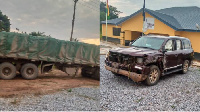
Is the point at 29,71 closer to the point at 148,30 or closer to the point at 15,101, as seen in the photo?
the point at 15,101

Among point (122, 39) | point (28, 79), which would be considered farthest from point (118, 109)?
point (122, 39)

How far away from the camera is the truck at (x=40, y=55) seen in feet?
31.8

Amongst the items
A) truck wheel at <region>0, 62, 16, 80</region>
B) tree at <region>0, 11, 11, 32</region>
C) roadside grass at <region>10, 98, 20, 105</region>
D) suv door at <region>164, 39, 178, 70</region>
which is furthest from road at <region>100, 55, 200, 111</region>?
tree at <region>0, 11, 11, 32</region>

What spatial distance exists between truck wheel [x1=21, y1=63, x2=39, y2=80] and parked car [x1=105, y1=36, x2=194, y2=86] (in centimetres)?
415

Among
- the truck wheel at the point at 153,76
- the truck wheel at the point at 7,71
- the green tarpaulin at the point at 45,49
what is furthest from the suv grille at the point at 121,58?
the truck wheel at the point at 7,71

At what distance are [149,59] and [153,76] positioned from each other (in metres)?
0.68

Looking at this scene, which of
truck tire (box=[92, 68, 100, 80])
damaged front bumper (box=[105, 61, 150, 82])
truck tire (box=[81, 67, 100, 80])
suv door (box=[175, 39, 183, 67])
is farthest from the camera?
truck tire (box=[81, 67, 100, 80])

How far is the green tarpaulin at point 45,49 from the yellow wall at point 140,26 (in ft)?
21.1

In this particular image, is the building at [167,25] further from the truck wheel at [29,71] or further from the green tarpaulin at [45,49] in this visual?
the truck wheel at [29,71]

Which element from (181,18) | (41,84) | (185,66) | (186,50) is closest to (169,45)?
(186,50)

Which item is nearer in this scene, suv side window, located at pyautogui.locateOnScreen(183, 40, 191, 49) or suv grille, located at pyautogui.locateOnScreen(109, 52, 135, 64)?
suv grille, located at pyautogui.locateOnScreen(109, 52, 135, 64)

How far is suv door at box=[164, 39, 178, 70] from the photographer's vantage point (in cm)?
781

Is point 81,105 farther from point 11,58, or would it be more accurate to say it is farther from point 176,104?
point 11,58

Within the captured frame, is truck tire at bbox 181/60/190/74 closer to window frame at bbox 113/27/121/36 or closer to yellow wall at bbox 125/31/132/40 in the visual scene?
yellow wall at bbox 125/31/132/40
